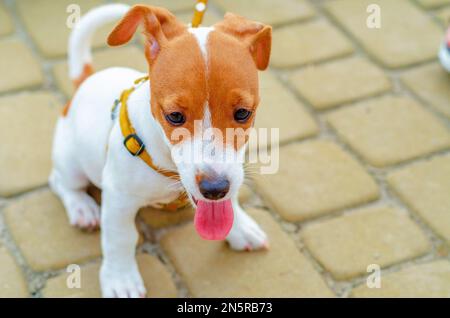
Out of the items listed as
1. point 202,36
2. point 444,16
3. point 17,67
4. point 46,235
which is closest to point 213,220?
point 202,36

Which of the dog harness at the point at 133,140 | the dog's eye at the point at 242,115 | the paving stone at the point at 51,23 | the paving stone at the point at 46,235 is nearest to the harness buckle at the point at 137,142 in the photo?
the dog harness at the point at 133,140

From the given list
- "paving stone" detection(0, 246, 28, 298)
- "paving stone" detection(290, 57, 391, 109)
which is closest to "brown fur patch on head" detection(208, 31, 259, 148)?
"paving stone" detection(0, 246, 28, 298)

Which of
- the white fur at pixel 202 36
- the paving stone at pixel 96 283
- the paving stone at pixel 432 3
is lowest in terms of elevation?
the paving stone at pixel 96 283

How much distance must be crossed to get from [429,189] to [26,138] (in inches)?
73.9

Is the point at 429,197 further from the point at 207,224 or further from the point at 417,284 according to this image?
the point at 207,224

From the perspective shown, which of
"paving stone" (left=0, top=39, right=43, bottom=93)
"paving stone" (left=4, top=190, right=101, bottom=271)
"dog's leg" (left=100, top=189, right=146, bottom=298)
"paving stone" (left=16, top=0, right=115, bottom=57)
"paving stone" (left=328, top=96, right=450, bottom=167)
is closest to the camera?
"dog's leg" (left=100, top=189, right=146, bottom=298)

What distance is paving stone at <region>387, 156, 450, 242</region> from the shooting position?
9.61 ft

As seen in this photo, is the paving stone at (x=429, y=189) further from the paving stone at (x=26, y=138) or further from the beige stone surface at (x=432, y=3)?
the paving stone at (x=26, y=138)

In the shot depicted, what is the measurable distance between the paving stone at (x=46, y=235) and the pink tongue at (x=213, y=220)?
2.37ft

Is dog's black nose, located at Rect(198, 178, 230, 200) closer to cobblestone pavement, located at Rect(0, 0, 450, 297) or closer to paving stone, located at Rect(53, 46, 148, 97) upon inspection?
cobblestone pavement, located at Rect(0, 0, 450, 297)

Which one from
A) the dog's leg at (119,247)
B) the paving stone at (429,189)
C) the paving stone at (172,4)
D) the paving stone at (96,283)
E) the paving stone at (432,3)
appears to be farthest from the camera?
the paving stone at (432,3)

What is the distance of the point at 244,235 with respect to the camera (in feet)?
9.02

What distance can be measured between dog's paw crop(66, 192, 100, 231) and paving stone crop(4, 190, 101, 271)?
4cm

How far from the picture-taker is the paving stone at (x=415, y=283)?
104 inches
